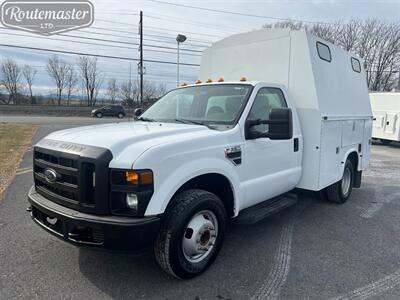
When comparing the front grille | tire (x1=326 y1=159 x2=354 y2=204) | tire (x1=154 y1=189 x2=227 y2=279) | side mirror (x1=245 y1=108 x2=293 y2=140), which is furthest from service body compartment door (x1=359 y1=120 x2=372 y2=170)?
the front grille

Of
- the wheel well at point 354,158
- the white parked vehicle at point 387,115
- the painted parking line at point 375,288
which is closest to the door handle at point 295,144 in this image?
the painted parking line at point 375,288

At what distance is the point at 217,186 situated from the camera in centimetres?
355

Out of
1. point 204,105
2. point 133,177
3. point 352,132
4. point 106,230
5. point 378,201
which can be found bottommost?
point 378,201

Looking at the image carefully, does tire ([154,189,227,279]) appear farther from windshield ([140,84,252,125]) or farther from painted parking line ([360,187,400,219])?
painted parking line ([360,187,400,219])

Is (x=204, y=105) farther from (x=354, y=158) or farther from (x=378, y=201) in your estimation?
(x=378, y=201)

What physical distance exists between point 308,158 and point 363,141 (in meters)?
2.38

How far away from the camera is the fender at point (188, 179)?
107 inches

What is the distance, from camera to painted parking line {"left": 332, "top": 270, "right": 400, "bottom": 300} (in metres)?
2.95

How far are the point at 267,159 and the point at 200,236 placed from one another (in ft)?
4.43

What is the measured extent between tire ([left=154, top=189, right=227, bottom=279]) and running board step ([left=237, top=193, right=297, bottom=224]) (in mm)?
470

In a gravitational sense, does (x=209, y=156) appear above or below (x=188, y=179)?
above

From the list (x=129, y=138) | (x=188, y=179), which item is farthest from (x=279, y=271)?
(x=129, y=138)

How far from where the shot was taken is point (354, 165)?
6.24m

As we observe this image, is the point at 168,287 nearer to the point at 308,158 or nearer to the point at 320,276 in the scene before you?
the point at 320,276
